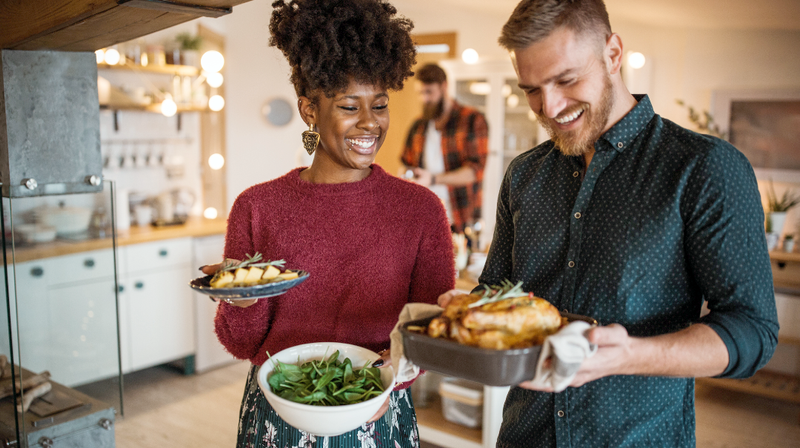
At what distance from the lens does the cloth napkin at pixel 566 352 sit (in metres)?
0.83

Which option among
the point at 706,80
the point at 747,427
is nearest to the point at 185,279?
the point at 747,427

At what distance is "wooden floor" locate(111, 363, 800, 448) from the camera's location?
125 inches

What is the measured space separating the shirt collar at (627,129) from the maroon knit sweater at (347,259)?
461 millimetres

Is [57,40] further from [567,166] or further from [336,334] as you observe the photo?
[567,166]

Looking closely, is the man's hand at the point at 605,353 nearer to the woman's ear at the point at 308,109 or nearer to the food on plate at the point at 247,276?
the food on plate at the point at 247,276

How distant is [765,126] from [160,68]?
411cm

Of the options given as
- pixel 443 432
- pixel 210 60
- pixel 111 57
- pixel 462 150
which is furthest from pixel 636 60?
pixel 111 57

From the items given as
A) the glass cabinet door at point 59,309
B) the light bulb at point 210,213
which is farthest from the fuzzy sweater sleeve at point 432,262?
the light bulb at point 210,213

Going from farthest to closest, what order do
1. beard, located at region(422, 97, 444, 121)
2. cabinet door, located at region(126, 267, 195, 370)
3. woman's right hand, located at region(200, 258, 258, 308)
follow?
beard, located at region(422, 97, 444, 121), cabinet door, located at region(126, 267, 195, 370), woman's right hand, located at region(200, 258, 258, 308)

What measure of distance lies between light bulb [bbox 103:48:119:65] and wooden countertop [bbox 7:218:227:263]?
1067mm

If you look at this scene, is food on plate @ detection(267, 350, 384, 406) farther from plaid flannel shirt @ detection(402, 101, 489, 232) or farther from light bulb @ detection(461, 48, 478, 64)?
light bulb @ detection(461, 48, 478, 64)

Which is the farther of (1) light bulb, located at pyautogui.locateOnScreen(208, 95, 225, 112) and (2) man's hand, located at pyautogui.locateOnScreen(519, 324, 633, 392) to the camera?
(1) light bulb, located at pyautogui.locateOnScreen(208, 95, 225, 112)

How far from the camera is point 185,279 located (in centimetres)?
390

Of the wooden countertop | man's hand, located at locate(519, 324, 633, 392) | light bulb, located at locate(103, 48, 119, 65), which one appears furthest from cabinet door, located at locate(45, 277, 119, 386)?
light bulb, located at locate(103, 48, 119, 65)
